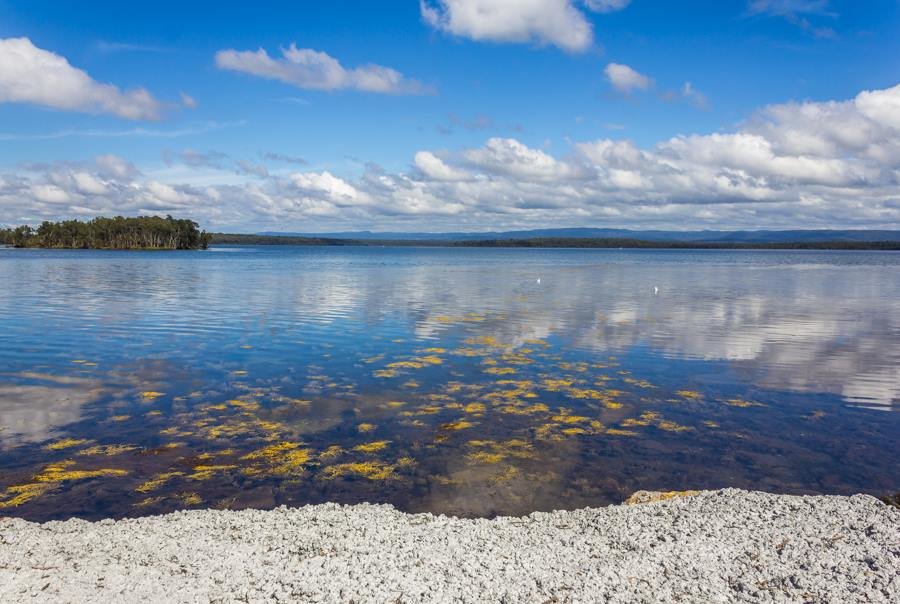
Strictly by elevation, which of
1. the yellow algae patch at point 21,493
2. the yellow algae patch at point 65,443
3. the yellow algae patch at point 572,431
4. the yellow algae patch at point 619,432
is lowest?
the yellow algae patch at point 21,493

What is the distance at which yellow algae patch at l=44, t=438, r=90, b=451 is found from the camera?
1279 cm

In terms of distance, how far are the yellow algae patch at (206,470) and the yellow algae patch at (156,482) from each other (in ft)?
0.88

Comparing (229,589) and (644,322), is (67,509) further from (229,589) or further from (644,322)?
(644,322)

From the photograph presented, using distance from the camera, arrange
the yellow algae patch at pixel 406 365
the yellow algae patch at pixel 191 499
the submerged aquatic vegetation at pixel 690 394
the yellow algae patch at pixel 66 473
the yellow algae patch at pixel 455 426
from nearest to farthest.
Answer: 1. the yellow algae patch at pixel 191 499
2. the yellow algae patch at pixel 66 473
3. the yellow algae patch at pixel 455 426
4. the submerged aquatic vegetation at pixel 690 394
5. the yellow algae patch at pixel 406 365

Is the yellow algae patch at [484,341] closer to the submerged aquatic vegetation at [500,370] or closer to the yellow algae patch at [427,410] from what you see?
the submerged aquatic vegetation at [500,370]

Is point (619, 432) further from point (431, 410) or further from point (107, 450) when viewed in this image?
point (107, 450)

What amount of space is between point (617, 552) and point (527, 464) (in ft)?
12.8

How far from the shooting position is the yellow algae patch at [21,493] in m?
10.3

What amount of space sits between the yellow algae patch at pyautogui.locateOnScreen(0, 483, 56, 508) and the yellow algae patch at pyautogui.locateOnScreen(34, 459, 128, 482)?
0.85ft

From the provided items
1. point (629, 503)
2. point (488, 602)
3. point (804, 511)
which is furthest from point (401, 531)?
point (804, 511)

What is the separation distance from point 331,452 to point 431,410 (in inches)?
140

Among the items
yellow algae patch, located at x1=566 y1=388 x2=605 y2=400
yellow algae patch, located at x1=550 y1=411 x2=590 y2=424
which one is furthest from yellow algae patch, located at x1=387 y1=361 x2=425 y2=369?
yellow algae patch, located at x1=550 y1=411 x2=590 y2=424

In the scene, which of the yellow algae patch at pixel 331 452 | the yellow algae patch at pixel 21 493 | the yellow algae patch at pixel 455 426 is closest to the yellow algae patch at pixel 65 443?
the yellow algae patch at pixel 21 493

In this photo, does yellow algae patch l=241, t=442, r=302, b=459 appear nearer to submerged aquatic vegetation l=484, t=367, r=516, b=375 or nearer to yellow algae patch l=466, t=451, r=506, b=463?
yellow algae patch l=466, t=451, r=506, b=463
